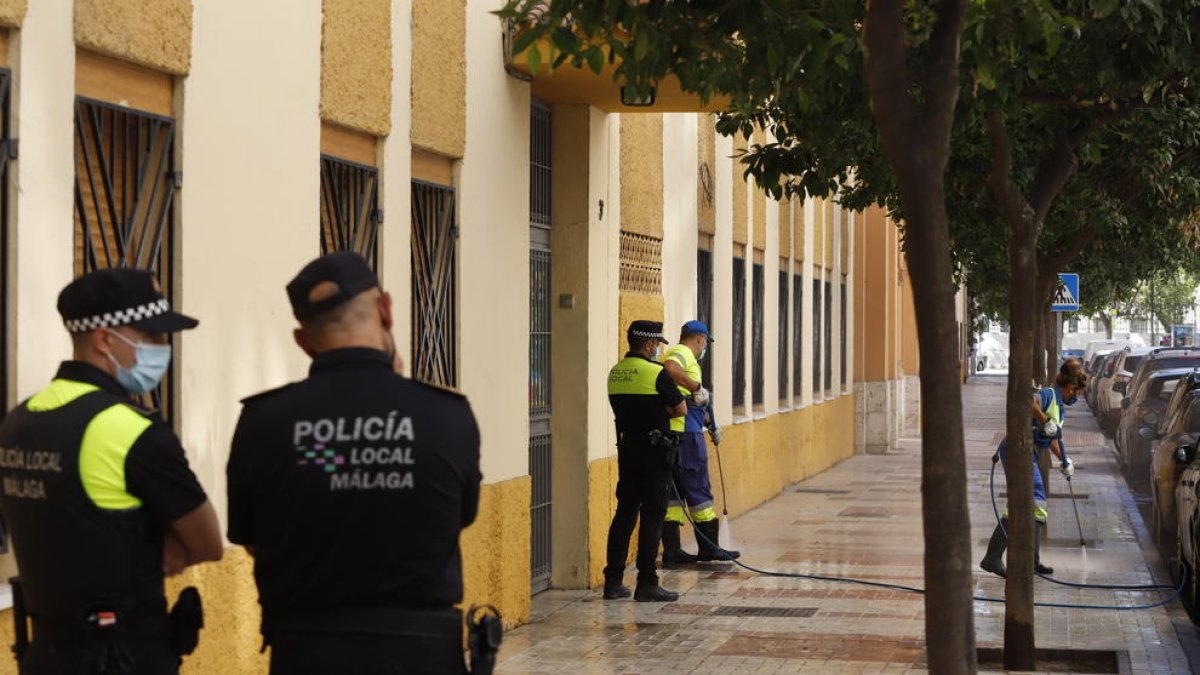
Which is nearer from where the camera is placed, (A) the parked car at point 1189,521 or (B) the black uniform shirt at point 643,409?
(A) the parked car at point 1189,521

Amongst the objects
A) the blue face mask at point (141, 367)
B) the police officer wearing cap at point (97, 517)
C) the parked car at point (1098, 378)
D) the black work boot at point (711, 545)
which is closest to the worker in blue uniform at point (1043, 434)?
the black work boot at point (711, 545)

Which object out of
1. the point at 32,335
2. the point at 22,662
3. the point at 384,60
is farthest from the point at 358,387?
the point at 384,60

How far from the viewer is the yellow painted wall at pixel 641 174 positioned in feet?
49.5

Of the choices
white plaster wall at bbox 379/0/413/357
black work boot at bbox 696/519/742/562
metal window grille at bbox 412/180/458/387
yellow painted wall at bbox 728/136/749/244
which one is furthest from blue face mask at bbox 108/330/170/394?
yellow painted wall at bbox 728/136/749/244

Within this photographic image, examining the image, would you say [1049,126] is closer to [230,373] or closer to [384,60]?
[384,60]

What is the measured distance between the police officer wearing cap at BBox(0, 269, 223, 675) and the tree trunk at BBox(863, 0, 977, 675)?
2911 mm

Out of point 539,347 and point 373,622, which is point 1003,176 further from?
point 373,622

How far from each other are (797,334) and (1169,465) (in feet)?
31.1

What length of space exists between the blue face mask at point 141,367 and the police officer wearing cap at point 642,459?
8162 mm

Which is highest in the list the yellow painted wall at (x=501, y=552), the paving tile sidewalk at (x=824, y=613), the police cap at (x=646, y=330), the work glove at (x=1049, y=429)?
the police cap at (x=646, y=330)

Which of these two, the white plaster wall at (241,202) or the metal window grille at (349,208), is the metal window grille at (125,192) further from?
the metal window grille at (349,208)

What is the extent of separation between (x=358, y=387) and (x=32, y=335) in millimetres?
2855

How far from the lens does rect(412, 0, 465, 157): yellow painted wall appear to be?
1048 cm

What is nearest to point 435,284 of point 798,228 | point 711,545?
point 711,545
